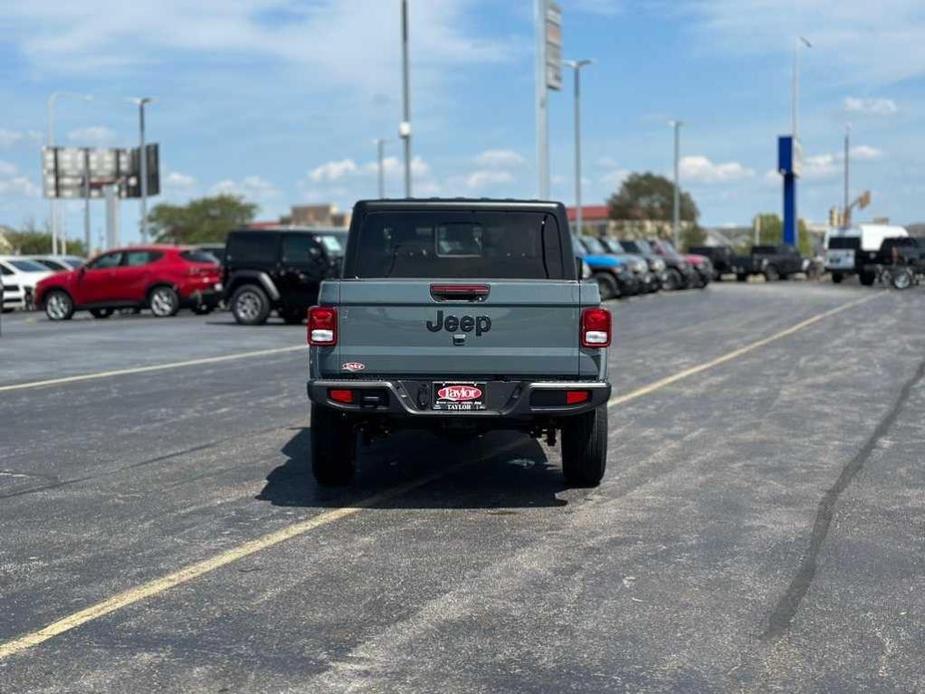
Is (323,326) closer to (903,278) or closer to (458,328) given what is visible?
(458,328)

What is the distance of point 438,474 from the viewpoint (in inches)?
340

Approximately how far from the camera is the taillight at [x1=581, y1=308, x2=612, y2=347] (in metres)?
7.28

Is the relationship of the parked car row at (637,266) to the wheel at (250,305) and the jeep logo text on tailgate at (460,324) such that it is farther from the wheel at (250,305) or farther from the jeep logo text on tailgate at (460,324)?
the jeep logo text on tailgate at (460,324)

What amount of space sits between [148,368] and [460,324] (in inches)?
384

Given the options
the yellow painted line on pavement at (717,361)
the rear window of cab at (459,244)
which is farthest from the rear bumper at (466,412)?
the yellow painted line on pavement at (717,361)

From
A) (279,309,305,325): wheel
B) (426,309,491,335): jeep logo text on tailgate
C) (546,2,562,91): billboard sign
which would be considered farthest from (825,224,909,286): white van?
(426,309,491,335): jeep logo text on tailgate

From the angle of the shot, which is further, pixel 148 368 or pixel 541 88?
pixel 541 88

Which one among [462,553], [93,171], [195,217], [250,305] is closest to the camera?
[462,553]

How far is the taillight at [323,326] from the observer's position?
7.35 metres

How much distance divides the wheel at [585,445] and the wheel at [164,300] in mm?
22201

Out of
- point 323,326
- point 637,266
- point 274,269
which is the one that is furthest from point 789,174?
point 323,326

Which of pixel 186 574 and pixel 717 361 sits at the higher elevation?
pixel 717 361

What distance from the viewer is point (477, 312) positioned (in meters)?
7.30

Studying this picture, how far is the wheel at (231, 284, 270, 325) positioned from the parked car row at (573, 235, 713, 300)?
7560mm
